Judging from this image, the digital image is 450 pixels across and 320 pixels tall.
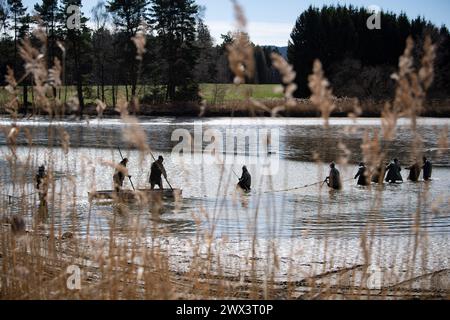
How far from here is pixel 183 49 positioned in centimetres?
5550

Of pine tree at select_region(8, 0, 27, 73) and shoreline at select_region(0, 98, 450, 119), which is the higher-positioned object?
pine tree at select_region(8, 0, 27, 73)

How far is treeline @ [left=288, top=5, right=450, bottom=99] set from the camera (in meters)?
56.1

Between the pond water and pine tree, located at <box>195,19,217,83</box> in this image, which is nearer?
the pond water

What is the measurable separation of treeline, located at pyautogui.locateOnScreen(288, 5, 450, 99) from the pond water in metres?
18.8

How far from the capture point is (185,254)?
9320 mm

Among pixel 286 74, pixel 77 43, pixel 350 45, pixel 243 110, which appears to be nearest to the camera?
pixel 286 74

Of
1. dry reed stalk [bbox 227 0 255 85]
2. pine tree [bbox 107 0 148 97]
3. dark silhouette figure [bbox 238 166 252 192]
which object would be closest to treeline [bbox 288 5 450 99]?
pine tree [bbox 107 0 148 97]

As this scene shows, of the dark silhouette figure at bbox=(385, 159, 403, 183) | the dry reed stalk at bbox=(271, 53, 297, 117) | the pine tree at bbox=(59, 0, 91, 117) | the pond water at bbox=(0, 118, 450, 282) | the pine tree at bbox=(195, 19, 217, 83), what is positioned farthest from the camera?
the pine tree at bbox=(195, 19, 217, 83)

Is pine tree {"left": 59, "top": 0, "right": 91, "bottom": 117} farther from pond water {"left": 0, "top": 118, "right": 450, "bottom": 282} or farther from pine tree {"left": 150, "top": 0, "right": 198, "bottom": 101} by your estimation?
pond water {"left": 0, "top": 118, "right": 450, "bottom": 282}

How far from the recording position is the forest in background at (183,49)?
5334 cm

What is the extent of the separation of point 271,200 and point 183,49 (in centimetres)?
4130

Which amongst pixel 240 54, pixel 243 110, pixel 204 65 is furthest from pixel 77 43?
pixel 240 54

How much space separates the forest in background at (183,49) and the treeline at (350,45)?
0.30 feet

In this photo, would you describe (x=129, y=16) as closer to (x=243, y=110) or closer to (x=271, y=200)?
(x=243, y=110)
